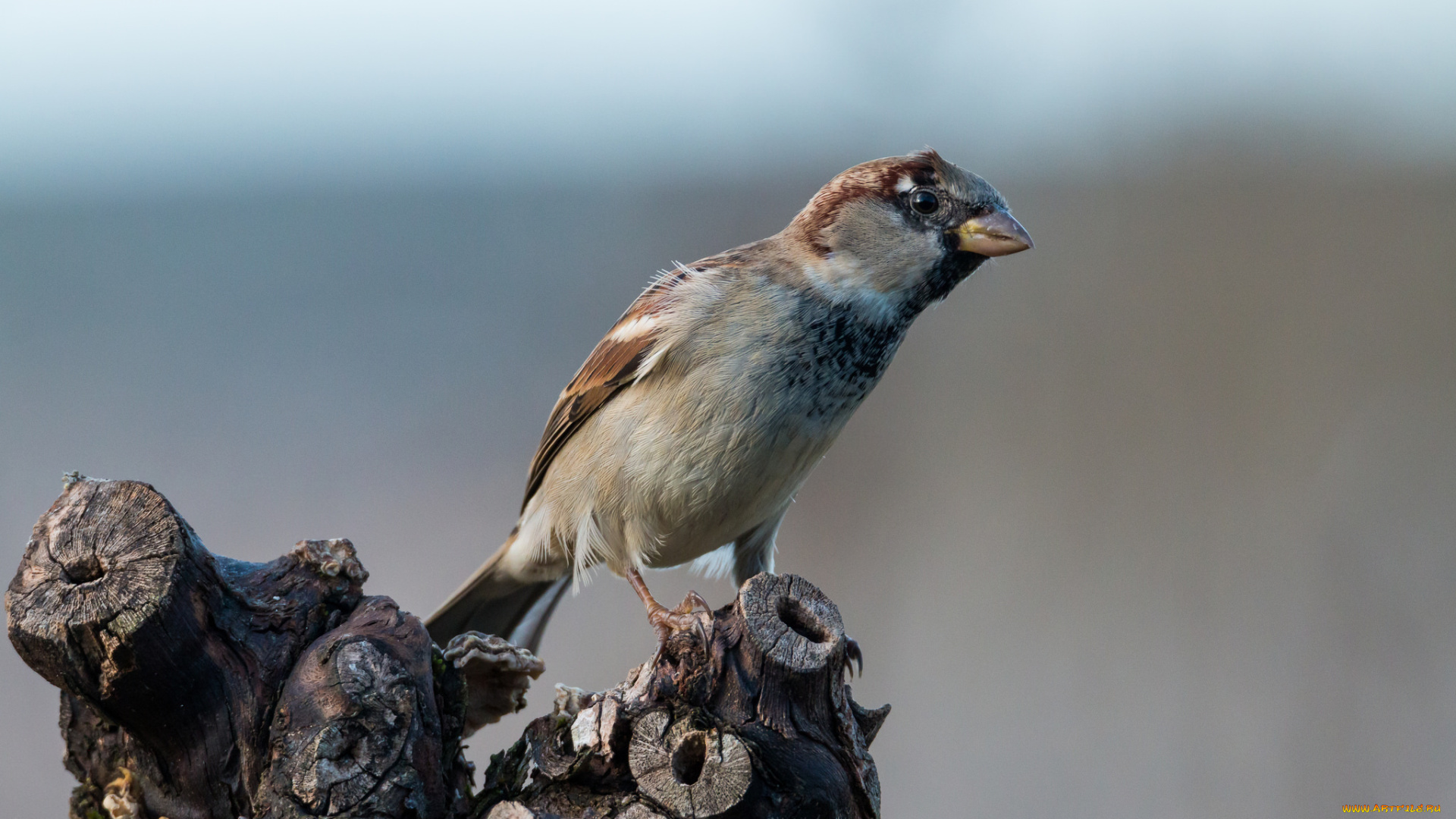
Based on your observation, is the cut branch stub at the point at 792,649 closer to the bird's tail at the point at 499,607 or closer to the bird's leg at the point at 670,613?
the bird's leg at the point at 670,613

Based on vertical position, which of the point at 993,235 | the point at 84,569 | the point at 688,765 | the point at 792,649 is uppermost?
the point at 993,235

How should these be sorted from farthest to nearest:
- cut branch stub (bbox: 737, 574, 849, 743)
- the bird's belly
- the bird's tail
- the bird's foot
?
the bird's tail
the bird's belly
the bird's foot
cut branch stub (bbox: 737, 574, 849, 743)

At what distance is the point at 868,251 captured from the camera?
7.57 ft

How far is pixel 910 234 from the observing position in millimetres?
2307

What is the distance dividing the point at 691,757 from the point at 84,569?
3.12 ft

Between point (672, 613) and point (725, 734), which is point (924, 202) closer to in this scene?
point (672, 613)

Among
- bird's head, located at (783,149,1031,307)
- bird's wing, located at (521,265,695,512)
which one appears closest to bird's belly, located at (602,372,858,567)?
bird's wing, located at (521,265,695,512)

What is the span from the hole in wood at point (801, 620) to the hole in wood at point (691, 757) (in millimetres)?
235

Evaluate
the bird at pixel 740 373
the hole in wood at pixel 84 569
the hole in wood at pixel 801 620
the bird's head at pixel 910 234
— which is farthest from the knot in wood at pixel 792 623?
the hole in wood at pixel 84 569

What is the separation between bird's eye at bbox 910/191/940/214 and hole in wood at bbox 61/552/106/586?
1771 millimetres

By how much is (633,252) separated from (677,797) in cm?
352

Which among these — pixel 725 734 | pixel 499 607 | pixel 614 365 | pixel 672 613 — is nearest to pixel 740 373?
pixel 614 365

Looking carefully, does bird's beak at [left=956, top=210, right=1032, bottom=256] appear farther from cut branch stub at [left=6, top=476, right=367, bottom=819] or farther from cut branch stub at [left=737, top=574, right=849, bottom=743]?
cut branch stub at [left=6, top=476, right=367, bottom=819]

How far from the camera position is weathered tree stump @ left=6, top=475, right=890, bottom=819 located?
1453 mm
